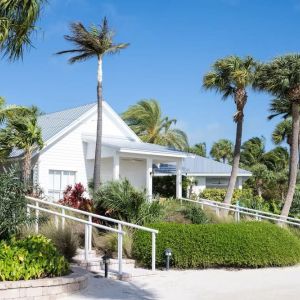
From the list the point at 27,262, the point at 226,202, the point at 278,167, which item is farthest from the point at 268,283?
the point at 278,167

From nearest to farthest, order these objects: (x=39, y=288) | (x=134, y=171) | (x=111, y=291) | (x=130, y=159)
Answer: (x=39, y=288), (x=111, y=291), (x=130, y=159), (x=134, y=171)

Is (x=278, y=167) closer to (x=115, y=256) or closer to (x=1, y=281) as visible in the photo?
(x=115, y=256)

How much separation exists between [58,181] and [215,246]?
1146cm

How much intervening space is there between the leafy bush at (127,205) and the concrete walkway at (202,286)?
121 inches

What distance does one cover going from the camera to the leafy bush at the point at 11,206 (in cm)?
1150

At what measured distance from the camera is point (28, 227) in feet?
45.0

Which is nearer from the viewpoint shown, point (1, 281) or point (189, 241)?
point (1, 281)

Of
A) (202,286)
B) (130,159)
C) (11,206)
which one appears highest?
(130,159)


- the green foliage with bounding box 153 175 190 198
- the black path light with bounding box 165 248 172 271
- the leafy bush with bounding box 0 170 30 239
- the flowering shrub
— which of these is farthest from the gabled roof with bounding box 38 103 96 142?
the leafy bush with bounding box 0 170 30 239

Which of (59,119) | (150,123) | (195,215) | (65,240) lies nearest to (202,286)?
(65,240)

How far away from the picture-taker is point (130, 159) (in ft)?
86.2

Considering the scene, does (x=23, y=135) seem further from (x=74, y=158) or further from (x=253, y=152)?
(x=253, y=152)

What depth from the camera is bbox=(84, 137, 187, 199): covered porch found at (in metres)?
23.6

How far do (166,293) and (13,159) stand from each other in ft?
46.1
